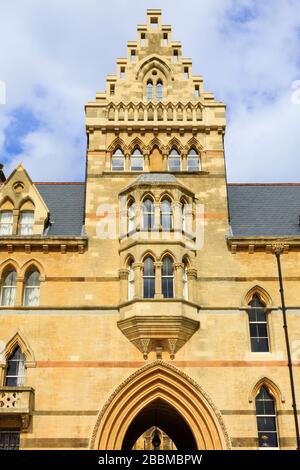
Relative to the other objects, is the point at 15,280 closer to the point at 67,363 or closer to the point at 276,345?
the point at 67,363

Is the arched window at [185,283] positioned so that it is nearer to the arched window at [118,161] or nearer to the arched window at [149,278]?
the arched window at [149,278]

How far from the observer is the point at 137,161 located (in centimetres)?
2527

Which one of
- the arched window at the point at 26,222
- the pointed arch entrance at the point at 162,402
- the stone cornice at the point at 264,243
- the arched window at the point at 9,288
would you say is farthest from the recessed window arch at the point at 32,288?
the stone cornice at the point at 264,243

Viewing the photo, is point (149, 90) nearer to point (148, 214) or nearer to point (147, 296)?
point (148, 214)

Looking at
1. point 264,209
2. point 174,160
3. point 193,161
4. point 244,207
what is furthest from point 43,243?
point 264,209

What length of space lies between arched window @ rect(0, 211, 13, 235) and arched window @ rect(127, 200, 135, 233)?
4944 millimetres

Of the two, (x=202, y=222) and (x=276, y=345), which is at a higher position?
(x=202, y=222)

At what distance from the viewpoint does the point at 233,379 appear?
69.2 ft

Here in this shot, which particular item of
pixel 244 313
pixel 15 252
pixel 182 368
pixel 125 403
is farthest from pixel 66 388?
pixel 244 313

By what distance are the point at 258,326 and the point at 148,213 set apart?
20.4 feet

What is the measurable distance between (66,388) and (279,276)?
30.0 feet

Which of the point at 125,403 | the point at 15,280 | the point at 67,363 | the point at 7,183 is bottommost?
the point at 125,403

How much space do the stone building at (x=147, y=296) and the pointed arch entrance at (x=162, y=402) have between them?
4 centimetres

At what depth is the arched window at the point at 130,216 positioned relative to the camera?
23.2 m
